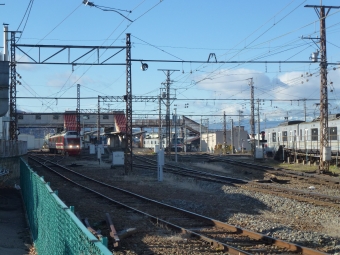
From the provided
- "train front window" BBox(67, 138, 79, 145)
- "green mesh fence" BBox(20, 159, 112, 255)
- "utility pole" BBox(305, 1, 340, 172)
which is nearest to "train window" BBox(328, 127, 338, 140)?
"utility pole" BBox(305, 1, 340, 172)

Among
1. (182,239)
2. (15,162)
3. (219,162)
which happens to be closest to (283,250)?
(182,239)

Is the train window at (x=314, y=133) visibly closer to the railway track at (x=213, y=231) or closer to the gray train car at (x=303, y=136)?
the gray train car at (x=303, y=136)

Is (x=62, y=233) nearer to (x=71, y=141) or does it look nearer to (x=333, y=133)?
(x=333, y=133)

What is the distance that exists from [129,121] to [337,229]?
17598 mm

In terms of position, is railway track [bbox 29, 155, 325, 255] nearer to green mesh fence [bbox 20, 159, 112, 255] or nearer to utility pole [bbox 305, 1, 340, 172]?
green mesh fence [bbox 20, 159, 112, 255]

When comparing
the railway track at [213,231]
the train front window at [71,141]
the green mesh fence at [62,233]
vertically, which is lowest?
the railway track at [213,231]

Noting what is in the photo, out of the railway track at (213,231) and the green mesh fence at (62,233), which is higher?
the green mesh fence at (62,233)

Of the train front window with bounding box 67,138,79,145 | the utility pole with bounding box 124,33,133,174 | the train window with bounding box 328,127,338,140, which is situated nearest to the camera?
the utility pole with bounding box 124,33,133,174

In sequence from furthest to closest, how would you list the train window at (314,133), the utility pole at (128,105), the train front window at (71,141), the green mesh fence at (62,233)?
the train front window at (71,141) → the train window at (314,133) → the utility pole at (128,105) → the green mesh fence at (62,233)

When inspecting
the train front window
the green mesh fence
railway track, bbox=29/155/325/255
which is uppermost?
the train front window

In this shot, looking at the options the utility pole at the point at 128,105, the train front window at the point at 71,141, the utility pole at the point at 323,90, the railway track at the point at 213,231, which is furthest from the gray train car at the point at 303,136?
the railway track at the point at 213,231

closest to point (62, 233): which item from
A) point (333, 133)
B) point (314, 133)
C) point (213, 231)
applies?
point (213, 231)

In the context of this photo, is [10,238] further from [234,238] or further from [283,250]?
[283,250]

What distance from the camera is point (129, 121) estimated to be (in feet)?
90.9
